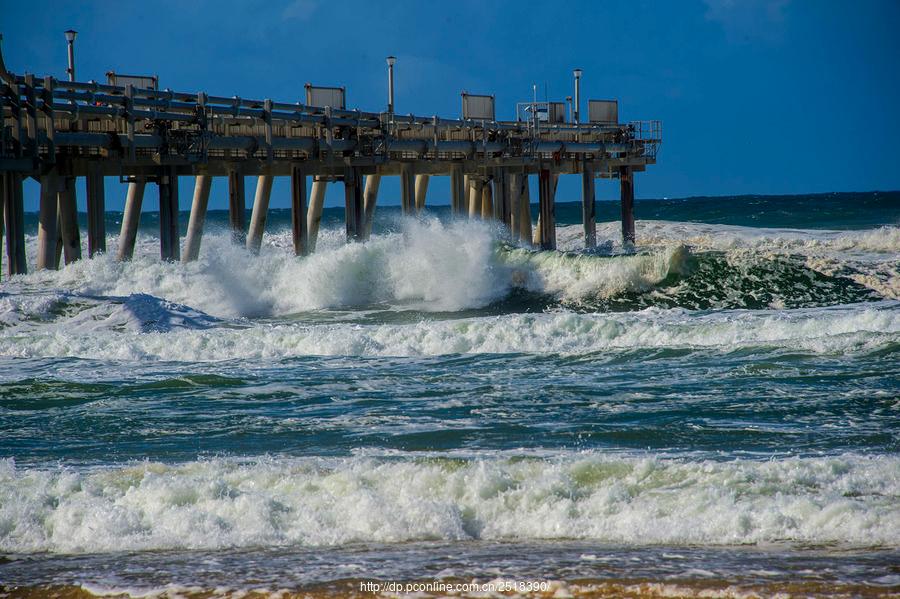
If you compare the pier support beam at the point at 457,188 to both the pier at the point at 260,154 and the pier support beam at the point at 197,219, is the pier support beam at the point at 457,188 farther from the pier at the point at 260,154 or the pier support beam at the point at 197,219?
the pier support beam at the point at 197,219

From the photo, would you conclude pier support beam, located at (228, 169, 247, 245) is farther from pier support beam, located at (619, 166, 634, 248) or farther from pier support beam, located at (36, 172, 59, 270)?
pier support beam, located at (619, 166, 634, 248)

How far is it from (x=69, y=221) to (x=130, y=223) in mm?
4242

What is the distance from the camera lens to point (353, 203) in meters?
25.0

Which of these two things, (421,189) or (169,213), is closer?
(169,213)

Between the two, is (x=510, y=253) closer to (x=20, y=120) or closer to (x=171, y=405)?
(x=20, y=120)

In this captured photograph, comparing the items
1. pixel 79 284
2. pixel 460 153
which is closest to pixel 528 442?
pixel 79 284

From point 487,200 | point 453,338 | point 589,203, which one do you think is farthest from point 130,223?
point 589,203

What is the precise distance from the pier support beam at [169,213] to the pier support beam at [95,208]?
1.03m

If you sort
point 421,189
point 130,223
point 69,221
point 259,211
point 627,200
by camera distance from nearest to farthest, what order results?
point 69,221, point 130,223, point 259,211, point 421,189, point 627,200

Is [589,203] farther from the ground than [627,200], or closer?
closer

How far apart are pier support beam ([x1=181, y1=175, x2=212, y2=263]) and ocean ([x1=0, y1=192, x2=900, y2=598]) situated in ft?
8.91

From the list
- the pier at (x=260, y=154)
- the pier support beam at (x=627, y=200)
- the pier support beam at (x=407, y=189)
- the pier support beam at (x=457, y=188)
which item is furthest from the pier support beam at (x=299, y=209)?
the pier support beam at (x=627, y=200)

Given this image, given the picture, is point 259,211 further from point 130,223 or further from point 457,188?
point 457,188

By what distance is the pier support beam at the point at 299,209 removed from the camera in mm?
23578
